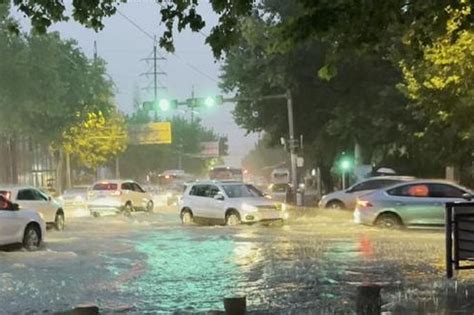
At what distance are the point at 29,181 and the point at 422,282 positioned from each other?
196 ft

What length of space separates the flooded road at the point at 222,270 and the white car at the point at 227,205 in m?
2.25

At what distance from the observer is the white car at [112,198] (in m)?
35.1

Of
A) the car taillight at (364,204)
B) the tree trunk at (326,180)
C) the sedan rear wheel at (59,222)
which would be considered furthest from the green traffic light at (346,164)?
the sedan rear wheel at (59,222)

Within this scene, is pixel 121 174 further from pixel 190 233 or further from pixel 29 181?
pixel 190 233

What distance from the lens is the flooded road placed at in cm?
1085

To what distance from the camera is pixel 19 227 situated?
18.3m

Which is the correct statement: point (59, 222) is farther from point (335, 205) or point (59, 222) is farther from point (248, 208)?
point (335, 205)

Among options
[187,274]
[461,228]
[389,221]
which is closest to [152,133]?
[389,221]

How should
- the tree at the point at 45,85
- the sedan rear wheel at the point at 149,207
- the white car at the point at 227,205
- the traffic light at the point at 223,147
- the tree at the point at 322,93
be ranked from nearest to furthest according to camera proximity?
the white car at the point at 227,205 → the tree at the point at 322,93 → the sedan rear wheel at the point at 149,207 → the tree at the point at 45,85 → the traffic light at the point at 223,147

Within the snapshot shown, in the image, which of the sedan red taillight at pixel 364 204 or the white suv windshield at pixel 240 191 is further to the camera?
the white suv windshield at pixel 240 191

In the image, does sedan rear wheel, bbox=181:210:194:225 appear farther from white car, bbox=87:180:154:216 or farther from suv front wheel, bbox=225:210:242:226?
white car, bbox=87:180:154:216

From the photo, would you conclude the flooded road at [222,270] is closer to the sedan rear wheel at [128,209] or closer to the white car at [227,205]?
the white car at [227,205]

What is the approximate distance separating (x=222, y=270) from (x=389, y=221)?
30.7ft

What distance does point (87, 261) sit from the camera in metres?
16.1
